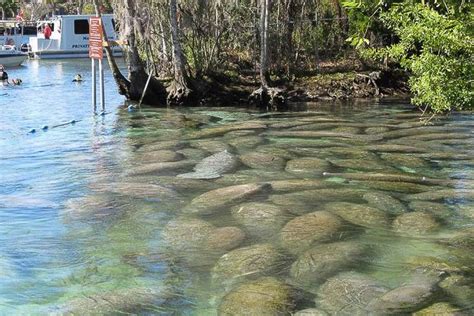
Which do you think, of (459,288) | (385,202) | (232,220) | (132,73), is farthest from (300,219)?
(132,73)

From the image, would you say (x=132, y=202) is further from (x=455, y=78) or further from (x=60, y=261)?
(x=455, y=78)

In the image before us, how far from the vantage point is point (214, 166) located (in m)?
10.2

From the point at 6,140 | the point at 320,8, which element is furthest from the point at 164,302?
the point at 320,8

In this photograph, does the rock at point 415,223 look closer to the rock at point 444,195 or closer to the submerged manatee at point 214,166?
the rock at point 444,195

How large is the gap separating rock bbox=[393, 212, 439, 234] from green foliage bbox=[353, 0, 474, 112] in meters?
1.21

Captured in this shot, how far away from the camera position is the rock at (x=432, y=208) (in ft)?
25.6

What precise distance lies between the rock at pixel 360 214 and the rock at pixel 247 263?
139 centimetres

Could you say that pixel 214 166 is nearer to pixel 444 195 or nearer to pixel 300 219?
pixel 300 219

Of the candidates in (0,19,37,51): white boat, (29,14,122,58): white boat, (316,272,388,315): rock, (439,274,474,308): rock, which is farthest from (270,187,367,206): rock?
(0,19,37,51): white boat

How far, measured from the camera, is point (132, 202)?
835cm

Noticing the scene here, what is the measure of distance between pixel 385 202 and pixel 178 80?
38.8ft

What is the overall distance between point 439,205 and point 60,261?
14.6 ft

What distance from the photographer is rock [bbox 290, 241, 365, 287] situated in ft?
19.1

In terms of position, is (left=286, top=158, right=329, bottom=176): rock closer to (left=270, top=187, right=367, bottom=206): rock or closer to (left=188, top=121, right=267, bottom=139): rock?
(left=270, top=187, right=367, bottom=206): rock
